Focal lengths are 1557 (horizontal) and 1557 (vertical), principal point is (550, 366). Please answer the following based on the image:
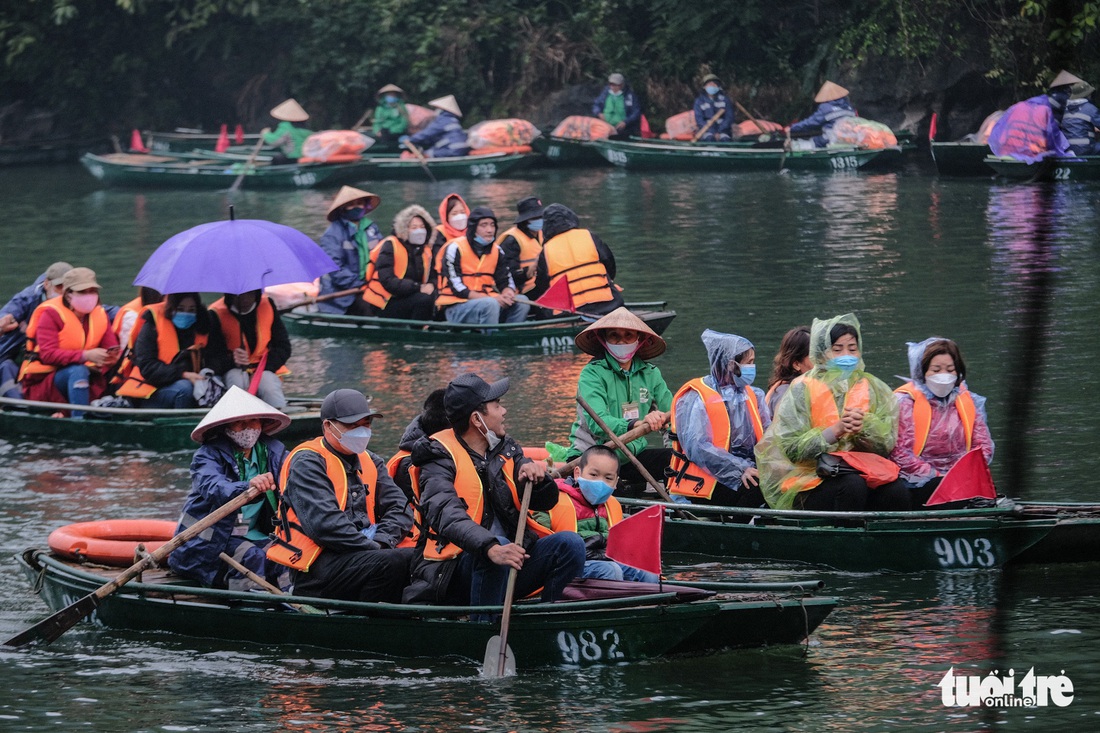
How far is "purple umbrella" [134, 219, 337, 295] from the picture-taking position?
35.8 feet

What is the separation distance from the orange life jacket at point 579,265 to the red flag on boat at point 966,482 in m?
6.48

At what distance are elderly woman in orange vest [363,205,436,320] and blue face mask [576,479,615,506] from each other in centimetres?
803

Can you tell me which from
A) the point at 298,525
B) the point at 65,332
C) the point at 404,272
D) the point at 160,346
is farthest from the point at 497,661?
the point at 404,272

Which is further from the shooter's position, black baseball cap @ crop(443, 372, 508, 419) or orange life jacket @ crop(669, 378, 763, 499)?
orange life jacket @ crop(669, 378, 763, 499)

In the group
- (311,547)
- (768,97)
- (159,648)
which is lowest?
(159,648)

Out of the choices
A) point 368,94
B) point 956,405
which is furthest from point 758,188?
point 956,405

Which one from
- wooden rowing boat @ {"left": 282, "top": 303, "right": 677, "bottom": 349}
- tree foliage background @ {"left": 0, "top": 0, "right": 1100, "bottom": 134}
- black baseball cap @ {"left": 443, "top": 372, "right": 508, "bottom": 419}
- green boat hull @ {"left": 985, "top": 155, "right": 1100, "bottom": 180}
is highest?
tree foliage background @ {"left": 0, "top": 0, "right": 1100, "bottom": 134}

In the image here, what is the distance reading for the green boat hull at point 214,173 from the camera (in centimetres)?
2836

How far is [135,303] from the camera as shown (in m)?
12.6

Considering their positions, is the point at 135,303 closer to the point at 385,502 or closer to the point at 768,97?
the point at 385,502

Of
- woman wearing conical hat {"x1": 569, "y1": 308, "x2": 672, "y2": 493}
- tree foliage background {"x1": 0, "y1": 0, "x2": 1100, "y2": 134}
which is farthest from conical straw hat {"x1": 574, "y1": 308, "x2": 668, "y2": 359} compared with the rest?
tree foliage background {"x1": 0, "y1": 0, "x2": 1100, "y2": 134}

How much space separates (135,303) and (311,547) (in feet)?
19.2

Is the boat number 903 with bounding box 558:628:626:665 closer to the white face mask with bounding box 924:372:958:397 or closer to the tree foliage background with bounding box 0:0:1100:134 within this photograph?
the white face mask with bounding box 924:372:958:397

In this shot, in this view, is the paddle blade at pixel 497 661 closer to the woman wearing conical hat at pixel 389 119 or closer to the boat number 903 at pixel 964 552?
the boat number 903 at pixel 964 552
